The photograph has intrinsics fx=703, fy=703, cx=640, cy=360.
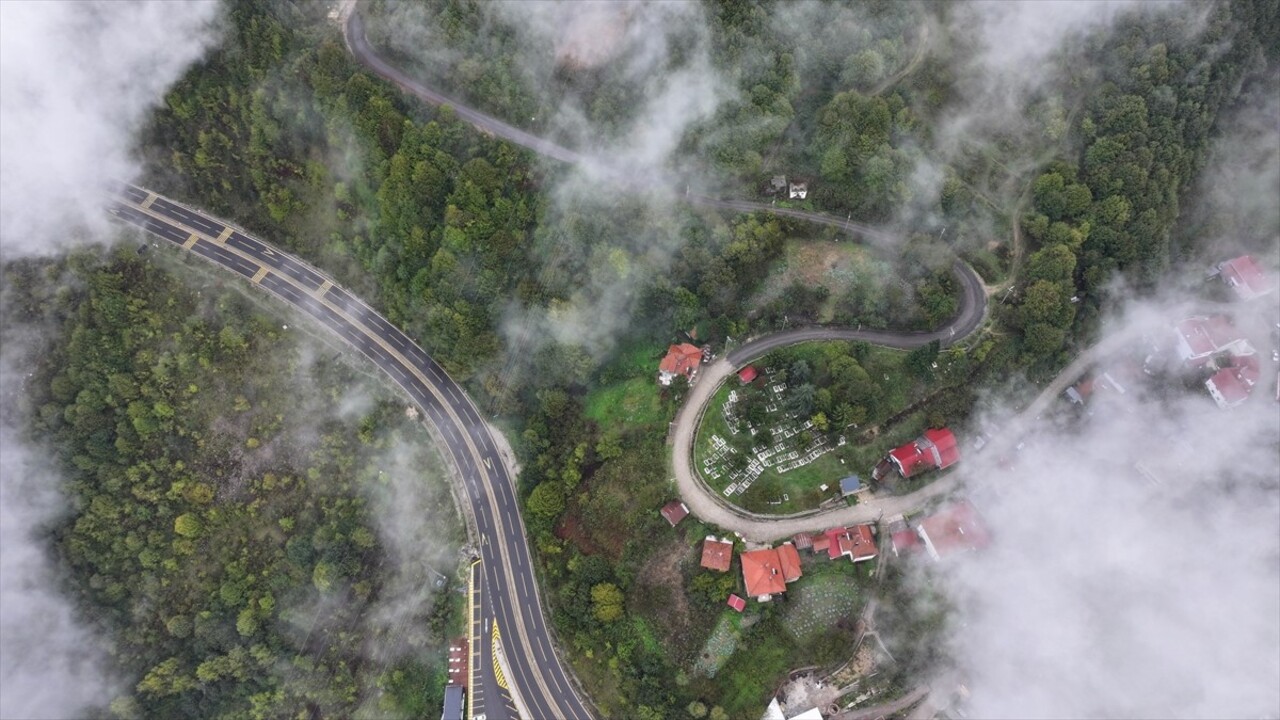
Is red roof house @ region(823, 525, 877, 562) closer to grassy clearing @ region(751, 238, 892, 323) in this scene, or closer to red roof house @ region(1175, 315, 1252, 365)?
grassy clearing @ region(751, 238, 892, 323)

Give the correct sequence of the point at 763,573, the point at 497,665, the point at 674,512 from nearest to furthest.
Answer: the point at 763,573
the point at 674,512
the point at 497,665

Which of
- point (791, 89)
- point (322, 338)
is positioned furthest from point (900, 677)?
point (322, 338)

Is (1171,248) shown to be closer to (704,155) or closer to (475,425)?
(704,155)

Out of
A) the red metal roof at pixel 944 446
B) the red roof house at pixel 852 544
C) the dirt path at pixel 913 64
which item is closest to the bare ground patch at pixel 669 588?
the red roof house at pixel 852 544

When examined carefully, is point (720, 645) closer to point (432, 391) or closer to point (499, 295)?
point (432, 391)

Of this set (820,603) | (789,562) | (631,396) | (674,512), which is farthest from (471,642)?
(820,603)
